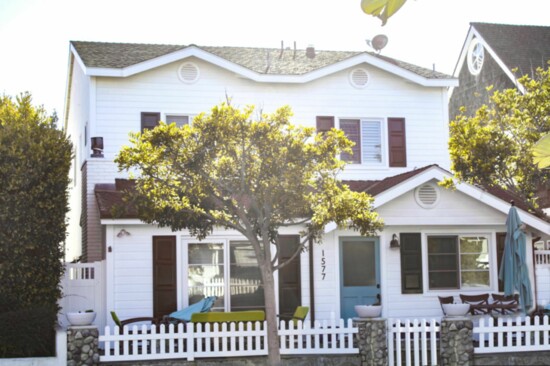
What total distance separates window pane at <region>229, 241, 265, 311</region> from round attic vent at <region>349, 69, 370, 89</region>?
234 inches

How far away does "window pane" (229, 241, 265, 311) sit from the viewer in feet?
60.5

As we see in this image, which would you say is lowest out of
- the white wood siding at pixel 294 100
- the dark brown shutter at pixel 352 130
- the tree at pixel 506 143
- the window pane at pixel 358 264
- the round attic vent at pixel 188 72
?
the window pane at pixel 358 264

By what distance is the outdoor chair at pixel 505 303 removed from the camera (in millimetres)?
17281

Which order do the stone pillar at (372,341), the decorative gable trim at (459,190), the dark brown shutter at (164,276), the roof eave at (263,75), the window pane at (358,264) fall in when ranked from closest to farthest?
the stone pillar at (372,341) < the dark brown shutter at (164,276) < the decorative gable trim at (459,190) < the window pane at (358,264) < the roof eave at (263,75)

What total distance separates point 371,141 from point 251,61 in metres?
4.03

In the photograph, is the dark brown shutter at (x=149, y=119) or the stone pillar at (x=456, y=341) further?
the dark brown shutter at (x=149, y=119)

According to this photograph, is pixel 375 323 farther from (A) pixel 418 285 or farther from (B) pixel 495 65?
(B) pixel 495 65

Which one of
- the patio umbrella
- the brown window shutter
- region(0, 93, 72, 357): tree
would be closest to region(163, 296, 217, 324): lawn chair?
region(0, 93, 72, 357): tree

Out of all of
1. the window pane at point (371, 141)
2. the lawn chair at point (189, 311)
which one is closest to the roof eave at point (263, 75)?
the window pane at point (371, 141)

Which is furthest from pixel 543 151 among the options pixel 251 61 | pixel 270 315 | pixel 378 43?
pixel 378 43

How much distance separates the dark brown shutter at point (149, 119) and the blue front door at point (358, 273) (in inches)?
220

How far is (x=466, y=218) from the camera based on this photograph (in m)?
18.8

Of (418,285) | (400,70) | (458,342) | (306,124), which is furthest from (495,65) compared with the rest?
(458,342)

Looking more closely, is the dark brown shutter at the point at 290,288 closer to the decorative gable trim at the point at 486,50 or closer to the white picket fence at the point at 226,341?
the white picket fence at the point at 226,341
